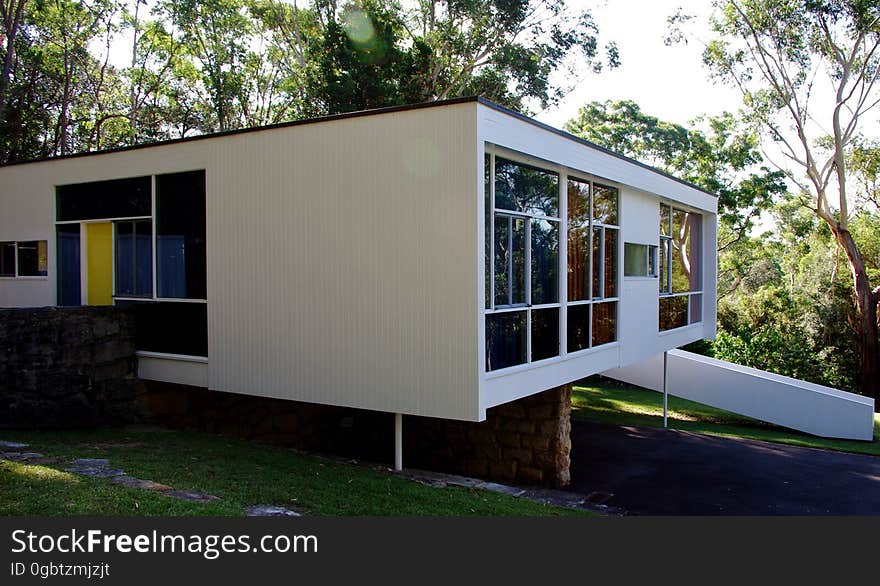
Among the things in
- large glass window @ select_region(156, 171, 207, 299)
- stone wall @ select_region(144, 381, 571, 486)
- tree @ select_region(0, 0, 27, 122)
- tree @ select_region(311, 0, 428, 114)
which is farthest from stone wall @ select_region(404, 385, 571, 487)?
tree @ select_region(0, 0, 27, 122)

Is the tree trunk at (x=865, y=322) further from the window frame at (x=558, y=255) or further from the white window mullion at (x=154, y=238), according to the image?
the white window mullion at (x=154, y=238)

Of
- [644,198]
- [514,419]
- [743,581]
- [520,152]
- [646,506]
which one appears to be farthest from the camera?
[644,198]

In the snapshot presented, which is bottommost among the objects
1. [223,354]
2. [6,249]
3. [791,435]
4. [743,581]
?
[791,435]

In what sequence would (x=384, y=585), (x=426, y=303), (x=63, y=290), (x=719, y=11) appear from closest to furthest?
(x=384, y=585), (x=426, y=303), (x=63, y=290), (x=719, y=11)

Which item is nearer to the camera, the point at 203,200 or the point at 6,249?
the point at 203,200

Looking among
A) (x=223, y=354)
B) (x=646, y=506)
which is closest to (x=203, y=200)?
(x=223, y=354)

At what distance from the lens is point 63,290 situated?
11.7 m

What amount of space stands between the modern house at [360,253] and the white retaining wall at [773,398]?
21.1 feet

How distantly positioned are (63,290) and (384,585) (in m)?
9.07

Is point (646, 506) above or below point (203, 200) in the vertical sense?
below

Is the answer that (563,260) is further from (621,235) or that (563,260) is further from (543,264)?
(621,235)

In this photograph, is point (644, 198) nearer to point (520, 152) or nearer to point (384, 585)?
point (520, 152)

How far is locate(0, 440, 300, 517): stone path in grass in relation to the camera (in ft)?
21.1

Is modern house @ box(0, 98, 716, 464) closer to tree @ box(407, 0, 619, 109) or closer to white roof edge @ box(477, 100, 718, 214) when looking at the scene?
white roof edge @ box(477, 100, 718, 214)
